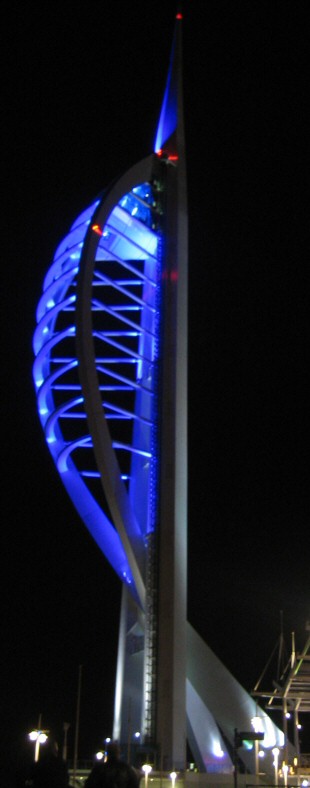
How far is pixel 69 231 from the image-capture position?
108ft

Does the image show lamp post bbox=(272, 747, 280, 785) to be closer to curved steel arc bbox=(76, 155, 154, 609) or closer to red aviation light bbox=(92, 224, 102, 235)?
curved steel arc bbox=(76, 155, 154, 609)

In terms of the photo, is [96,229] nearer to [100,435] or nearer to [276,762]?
[100,435]

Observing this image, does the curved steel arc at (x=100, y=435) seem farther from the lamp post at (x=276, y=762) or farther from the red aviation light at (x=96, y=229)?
the lamp post at (x=276, y=762)

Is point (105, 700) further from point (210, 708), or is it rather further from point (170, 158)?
point (170, 158)

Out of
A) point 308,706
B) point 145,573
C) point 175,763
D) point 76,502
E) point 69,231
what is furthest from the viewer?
point 308,706

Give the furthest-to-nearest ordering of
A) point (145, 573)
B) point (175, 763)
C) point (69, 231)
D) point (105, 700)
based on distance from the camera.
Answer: point (105, 700) < point (69, 231) < point (145, 573) < point (175, 763)

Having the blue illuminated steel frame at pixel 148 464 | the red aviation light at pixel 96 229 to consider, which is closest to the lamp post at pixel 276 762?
the blue illuminated steel frame at pixel 148 464

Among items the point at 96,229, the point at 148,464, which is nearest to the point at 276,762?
the point at 148,464

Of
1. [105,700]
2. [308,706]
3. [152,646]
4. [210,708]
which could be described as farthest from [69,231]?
[105,700]

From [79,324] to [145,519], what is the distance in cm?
659

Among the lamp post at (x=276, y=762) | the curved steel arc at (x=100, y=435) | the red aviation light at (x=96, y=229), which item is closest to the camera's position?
the curved steel arc at (x=100, y=435)

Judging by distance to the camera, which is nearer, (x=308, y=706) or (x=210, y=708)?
(x=210, y=708)

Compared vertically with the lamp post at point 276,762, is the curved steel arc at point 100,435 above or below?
above

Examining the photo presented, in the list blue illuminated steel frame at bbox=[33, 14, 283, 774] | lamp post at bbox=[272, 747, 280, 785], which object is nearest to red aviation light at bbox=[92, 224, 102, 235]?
blue illuminated steel frame at bbox=[33, 14, 283, 774]
